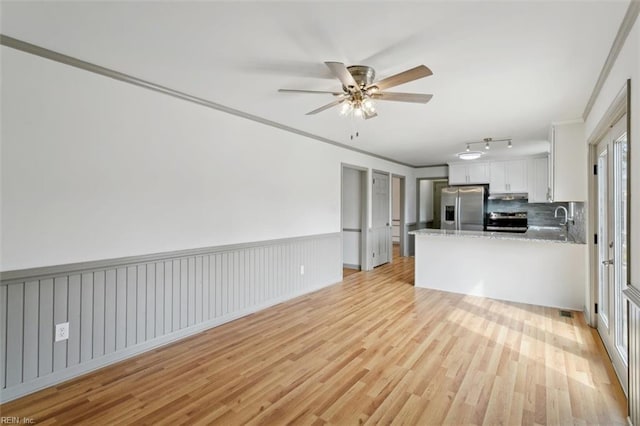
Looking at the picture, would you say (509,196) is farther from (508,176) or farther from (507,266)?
(507,266)

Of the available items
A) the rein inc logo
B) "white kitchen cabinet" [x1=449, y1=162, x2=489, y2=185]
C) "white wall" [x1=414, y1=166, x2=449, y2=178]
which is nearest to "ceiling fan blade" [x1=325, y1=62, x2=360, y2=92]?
the rein inc logo

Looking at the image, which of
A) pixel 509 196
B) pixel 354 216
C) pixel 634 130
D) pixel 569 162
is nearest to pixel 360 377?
pixel 634 130

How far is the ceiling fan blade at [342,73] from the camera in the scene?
6.60 feet

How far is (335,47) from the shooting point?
2.20m

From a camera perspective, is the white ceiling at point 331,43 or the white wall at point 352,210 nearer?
the white ceiling at point 331,43

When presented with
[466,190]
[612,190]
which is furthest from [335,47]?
[466,190]

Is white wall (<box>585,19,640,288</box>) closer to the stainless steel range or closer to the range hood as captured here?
the range hood

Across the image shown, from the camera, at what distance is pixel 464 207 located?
286 inches

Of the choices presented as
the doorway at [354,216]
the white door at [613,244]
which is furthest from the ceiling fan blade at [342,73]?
the doorway at [354,216]

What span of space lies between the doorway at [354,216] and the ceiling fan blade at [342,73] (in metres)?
3.93

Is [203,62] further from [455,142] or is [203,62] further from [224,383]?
[455,142]

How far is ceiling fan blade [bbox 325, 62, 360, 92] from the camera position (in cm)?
201

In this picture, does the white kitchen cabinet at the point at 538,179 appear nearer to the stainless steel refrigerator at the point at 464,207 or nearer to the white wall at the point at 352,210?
the stainless steel refrigerator at the point at 464,207

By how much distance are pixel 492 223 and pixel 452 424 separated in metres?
6.42
